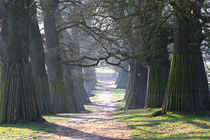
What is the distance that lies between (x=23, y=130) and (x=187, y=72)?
240 inches

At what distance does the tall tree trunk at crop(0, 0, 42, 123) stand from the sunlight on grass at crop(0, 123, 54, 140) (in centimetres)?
55

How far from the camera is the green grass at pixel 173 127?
9.05m

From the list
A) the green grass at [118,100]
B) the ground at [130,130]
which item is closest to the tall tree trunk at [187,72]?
the ground at [130,130]

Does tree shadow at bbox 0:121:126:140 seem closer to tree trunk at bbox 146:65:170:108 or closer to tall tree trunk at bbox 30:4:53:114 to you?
tall tree trunk at bbox 30:4:53:114

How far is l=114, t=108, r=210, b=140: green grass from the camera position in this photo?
29.7 ft

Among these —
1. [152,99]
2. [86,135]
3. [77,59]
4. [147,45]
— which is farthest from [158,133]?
[77,59]

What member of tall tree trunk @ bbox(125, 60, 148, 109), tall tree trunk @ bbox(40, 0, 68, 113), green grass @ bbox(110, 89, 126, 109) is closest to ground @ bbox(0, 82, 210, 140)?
tall tree trunk @ bbox(40, 0, 68, 113)

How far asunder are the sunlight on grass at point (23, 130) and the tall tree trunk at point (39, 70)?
5185 millimetres

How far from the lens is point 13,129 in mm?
10766

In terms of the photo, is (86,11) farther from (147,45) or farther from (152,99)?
(152,99)

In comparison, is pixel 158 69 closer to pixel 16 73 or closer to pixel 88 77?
pixel 16 73

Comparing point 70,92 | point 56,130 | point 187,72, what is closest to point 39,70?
point 70,92

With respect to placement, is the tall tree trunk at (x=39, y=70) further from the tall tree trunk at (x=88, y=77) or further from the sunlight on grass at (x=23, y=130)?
the tall tree trunk at (x=88, y=77)

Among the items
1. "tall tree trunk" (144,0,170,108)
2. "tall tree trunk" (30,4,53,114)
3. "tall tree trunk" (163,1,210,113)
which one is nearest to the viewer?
"tall tree trunk" (163,1,210,113)
